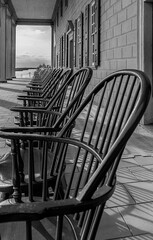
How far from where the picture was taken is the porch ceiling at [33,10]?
16.0 meters

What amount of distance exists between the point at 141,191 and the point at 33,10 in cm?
1763

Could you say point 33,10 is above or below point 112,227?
Answer: above

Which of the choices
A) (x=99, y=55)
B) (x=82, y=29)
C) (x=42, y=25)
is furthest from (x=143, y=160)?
(x=42, y=25)

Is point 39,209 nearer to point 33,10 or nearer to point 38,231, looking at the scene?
point 38,231

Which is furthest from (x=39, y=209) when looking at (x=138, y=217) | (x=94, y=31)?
(x=94, y=31)

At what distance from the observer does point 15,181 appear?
39.2 inches

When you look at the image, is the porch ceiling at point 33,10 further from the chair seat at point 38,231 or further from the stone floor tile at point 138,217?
the chair seat at point 38,231

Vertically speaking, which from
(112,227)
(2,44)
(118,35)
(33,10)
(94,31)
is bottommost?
(112,227)

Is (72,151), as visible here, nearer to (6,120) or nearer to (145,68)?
(145,68)

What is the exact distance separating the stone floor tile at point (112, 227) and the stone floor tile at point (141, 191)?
0.22 meters

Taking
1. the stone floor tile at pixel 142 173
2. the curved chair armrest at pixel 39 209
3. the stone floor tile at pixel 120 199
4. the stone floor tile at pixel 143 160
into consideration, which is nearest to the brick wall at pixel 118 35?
the stone floor tile at pixel 143 160

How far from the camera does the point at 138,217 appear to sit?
1.51 m

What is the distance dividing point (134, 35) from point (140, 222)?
3061 mm

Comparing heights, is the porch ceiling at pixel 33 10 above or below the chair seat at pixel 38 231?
above
